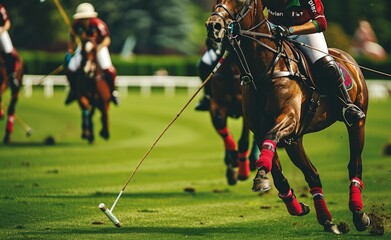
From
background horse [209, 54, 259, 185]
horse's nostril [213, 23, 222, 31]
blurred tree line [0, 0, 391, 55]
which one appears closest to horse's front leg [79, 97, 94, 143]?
background horse [209, 54, 259, 185]

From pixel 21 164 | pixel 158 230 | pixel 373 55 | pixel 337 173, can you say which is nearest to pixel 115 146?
pixel 21 164

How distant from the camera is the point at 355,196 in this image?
10070mm

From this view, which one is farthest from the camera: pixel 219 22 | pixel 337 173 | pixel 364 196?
pixel 337 173

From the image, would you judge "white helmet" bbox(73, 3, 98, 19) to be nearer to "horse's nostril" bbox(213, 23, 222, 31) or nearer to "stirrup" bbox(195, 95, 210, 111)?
"stirrup" bbox(195, 95, 210, 111)

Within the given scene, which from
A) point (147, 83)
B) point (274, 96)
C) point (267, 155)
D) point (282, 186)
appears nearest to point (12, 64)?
point (282, 186)

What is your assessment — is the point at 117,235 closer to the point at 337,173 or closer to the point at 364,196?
the point at 364,196

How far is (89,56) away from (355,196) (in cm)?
1146

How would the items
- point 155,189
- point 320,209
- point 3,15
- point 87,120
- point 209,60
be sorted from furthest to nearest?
point 87,120
point 3,15
point 209,60
point 155,189
point 320,209

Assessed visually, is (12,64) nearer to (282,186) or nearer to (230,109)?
(230,109)

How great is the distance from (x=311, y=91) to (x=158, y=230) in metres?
2.12

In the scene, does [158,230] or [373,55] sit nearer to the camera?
[158,230]

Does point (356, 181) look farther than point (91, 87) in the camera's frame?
No

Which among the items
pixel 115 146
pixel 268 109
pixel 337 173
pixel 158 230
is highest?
pixel 268 109

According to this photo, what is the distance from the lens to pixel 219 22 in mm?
8742
